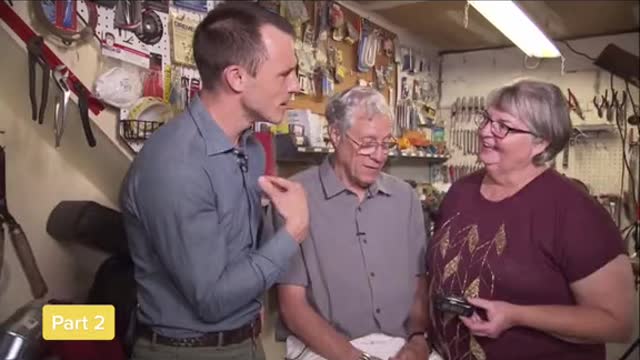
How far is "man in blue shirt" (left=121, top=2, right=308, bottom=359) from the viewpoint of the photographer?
2.83ft

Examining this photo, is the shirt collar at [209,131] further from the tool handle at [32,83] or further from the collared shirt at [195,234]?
the tool handle at [32,83]

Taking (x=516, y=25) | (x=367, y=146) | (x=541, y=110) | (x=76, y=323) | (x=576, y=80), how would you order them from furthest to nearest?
(x=576, y=80)
(x=516, y=25)
(x=367, y=146)
(x=541, y=110)
(x=76, y=323)

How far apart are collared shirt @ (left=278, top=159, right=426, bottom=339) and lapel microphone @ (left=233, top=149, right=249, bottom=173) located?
1.10 ft

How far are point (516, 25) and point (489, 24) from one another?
66 cm

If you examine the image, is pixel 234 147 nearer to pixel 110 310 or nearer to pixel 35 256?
pixel 110 310

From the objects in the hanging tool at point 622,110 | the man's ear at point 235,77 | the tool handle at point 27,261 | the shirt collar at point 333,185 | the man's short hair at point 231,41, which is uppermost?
the man's short hair at point 231,41

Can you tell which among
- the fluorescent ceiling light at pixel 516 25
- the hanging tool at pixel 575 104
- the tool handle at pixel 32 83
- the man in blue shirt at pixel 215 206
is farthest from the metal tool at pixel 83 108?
the hanging tool at pixel 575 104

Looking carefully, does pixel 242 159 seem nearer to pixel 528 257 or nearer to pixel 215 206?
pixel 215 206

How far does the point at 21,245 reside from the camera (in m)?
1.23

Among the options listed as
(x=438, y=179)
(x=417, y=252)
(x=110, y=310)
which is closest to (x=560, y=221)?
(x=417, y=252)

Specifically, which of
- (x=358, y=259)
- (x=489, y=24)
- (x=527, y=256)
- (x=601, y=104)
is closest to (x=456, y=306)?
(x=527, y=256)

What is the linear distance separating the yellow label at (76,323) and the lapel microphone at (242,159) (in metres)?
0.34

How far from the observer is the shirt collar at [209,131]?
3.12 ft

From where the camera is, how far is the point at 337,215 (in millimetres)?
1382
